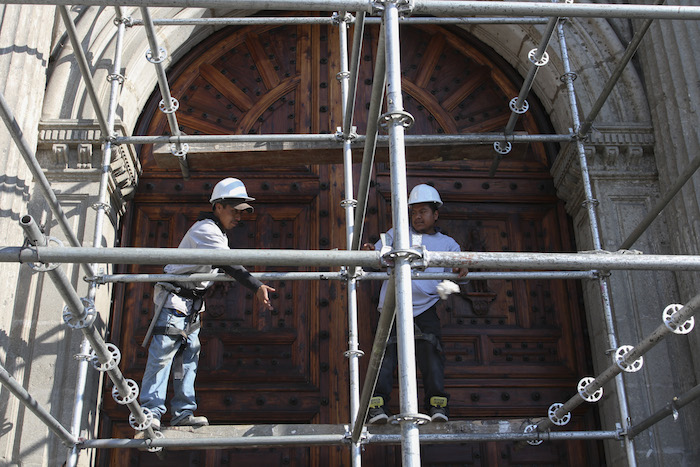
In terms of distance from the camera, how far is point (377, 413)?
4887mm

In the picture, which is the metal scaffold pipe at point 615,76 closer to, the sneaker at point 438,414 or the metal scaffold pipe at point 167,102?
the sneaker at point 438,414

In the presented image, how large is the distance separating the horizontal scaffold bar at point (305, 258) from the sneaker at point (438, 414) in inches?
69.2

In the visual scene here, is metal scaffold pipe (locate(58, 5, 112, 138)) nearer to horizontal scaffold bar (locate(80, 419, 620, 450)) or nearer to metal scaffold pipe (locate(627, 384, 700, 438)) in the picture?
horizontal scaffold bar (locate(80, 419, 620, 450))

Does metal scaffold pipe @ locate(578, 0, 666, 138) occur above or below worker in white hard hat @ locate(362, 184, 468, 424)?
above

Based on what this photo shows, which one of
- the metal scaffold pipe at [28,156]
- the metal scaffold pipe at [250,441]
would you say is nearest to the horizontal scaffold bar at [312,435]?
the metal scaffold pipe at [250,441]

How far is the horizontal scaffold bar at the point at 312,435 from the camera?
4523 millimetres

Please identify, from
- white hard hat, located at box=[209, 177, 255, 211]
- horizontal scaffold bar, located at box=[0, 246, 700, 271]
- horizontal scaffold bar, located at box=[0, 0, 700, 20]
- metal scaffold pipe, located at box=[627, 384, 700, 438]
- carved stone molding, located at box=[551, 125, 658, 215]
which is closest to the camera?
horizontal scaffold bar, located at box=[0, 246, 700, 271]

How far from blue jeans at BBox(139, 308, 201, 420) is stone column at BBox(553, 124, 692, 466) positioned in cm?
240

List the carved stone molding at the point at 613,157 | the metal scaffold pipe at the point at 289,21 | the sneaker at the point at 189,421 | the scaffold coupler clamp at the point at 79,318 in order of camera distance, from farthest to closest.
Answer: the carved stone molding at the point at 613,157
the metal scaffold pipe at the point at 289,21
the sneaker at the point at 189,421
the scaffold coupler clamp at the point at 79,318

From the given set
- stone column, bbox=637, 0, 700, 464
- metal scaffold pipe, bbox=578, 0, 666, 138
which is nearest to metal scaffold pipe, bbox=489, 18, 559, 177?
metal scaffold pipe, bbox=578, 0, 666, 138

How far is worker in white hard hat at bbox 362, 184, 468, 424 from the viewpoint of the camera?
5.03 meters

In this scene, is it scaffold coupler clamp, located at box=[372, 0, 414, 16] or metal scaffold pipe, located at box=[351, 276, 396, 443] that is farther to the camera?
scaffold coupler clamp, located at box=[372, 0, 414, 16]

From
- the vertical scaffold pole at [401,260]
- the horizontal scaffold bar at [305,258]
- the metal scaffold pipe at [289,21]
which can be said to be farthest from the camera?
the metal scaffold pipe at [289,21]

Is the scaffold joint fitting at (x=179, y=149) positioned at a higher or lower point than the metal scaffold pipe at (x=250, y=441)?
higher
